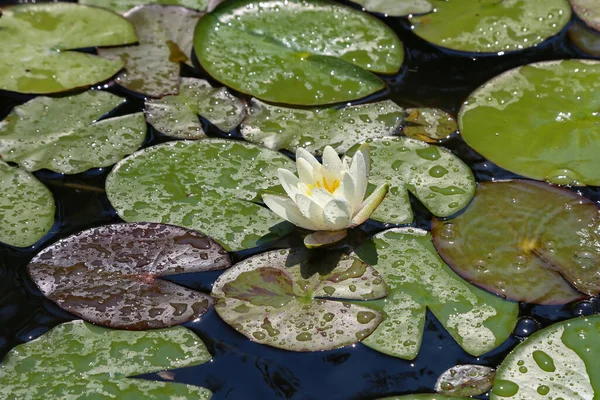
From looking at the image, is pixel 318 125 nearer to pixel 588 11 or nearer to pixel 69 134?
pixel 69 134

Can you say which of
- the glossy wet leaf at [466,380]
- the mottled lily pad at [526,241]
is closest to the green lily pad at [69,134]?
the mottled lily pad at [526,241]

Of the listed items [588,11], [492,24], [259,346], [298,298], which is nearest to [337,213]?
[298,298]

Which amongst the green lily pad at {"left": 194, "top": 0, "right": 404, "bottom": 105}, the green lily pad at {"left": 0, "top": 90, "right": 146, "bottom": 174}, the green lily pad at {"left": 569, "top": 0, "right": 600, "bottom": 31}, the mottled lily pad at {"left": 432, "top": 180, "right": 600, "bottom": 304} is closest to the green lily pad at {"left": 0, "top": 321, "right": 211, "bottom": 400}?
the green lily pad at {"left": 0, "top": 90, "right": 146, "bottom": 174}

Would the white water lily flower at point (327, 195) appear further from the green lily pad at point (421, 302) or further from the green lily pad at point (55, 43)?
the green lily pad at point (55, 43)

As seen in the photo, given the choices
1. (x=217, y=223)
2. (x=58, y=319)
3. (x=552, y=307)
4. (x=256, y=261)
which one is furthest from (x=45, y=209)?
(x=552, y=307)

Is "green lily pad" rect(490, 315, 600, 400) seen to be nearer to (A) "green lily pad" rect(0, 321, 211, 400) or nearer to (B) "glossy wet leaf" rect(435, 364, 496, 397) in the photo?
(B) "glossy wet leaf" rect(435, 364, 496, 397)
